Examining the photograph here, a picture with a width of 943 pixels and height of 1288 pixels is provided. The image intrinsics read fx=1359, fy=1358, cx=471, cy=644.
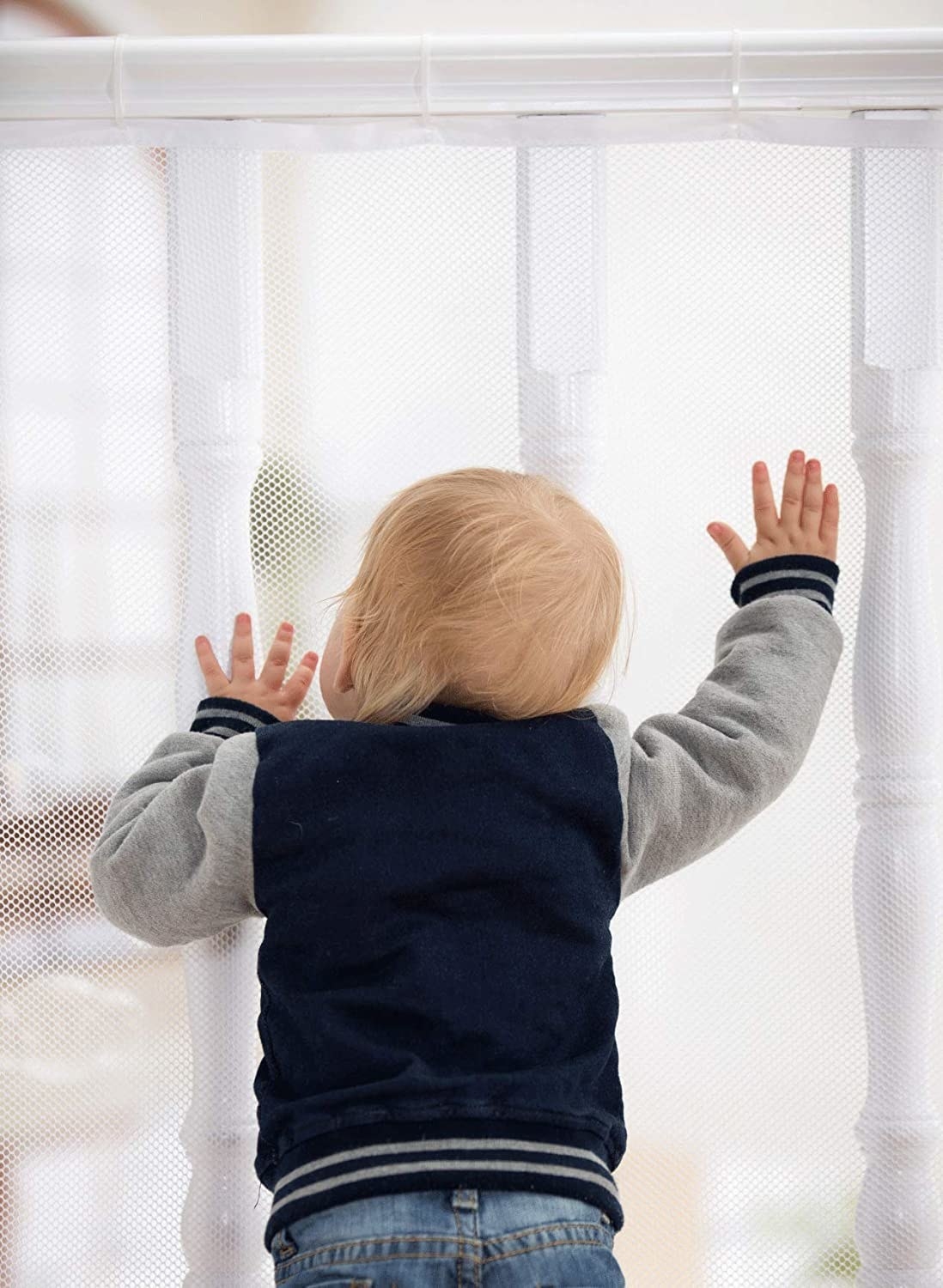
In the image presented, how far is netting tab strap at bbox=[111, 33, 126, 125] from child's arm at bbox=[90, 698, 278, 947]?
421mm

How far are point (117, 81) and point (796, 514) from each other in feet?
1.76

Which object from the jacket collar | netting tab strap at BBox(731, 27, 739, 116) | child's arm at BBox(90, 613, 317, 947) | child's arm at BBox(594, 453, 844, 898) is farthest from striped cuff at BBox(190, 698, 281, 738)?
netting tab strap at BBox(731, 27, 739, 116)

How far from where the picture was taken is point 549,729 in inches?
32.0

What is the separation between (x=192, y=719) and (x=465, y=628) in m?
0.23

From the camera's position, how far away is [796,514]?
917 millimetres

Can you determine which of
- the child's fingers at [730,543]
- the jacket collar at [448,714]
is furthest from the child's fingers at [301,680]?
the child's fingers at [730,543]

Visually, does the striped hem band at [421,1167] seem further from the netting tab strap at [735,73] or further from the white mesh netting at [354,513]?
the netting tab strap at [735,73]

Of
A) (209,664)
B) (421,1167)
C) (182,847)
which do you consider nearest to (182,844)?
(182,847)

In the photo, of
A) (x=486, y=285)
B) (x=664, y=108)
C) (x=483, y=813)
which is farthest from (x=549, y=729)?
(x=664, y=108)

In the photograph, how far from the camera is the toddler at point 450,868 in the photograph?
0.76 m

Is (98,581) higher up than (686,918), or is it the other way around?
(98,581)

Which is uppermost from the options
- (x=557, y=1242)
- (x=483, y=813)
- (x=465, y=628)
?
(x=465, y=628)

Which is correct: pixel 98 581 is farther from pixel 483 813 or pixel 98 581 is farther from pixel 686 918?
pixel 686 918

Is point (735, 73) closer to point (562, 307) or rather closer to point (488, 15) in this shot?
point (562, 307)
